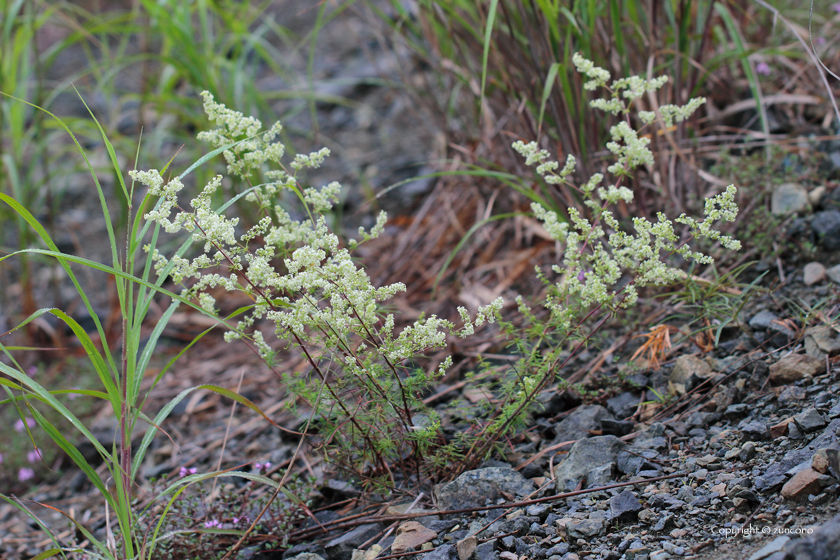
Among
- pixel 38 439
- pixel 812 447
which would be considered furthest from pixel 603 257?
pixel 38 439

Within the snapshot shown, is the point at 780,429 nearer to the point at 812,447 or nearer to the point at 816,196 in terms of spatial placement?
the point at 812,447

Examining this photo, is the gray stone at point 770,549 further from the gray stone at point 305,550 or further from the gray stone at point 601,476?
the gray stone at point 305,550

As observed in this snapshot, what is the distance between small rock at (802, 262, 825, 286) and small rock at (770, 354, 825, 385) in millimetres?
462

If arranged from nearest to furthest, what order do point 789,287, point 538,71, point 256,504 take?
1. point 256,504
2. point 789,287
3. point 538,71

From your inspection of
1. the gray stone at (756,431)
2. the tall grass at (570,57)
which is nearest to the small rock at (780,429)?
the gray stone at (756,431)

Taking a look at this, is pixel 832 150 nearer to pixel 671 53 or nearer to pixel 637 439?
pixel 671 53

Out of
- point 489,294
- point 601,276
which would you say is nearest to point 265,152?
point 601,276

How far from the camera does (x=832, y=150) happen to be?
2.42 m

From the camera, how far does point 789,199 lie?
2.24 meters

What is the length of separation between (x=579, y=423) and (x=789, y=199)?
1.24m

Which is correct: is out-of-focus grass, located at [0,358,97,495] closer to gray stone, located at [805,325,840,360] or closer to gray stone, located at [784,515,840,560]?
gray stone, located at [784,515,840,560]

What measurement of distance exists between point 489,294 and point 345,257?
4.62 feet

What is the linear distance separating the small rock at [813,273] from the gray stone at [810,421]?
70 cm

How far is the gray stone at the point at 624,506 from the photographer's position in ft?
4.43
